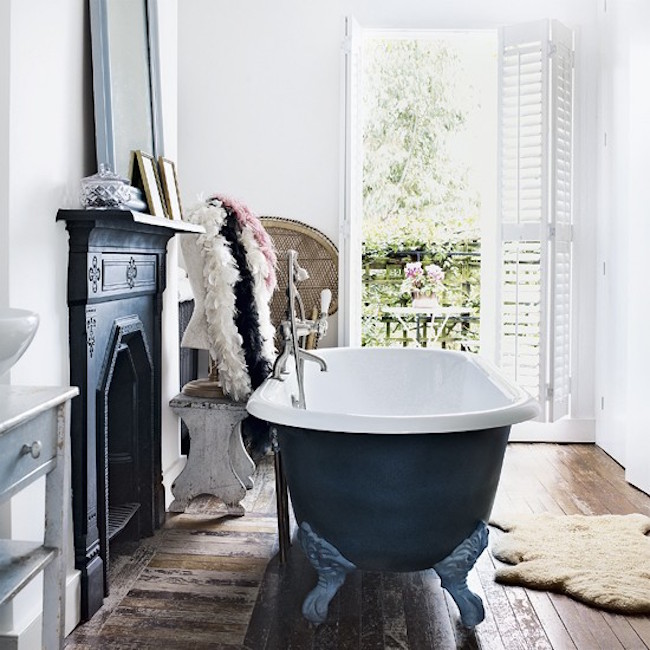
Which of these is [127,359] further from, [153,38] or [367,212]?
[367,212]

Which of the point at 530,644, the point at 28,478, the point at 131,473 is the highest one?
the point at 28,478

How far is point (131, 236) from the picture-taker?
112 inches

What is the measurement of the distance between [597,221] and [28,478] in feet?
13.7

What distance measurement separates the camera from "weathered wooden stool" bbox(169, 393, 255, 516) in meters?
3.48

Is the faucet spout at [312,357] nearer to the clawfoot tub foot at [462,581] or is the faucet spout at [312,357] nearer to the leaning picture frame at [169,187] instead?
the leaning picture frame at [169,187]

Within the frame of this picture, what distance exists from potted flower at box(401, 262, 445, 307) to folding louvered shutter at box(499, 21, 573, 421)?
124 centimetres

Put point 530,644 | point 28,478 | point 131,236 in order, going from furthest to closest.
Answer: point 131,236, point 530,644, point 28,478

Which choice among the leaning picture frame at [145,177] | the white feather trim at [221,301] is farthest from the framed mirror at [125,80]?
the white feather trim at [221,301]

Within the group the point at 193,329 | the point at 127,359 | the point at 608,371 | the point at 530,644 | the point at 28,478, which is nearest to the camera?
the point at 28,478

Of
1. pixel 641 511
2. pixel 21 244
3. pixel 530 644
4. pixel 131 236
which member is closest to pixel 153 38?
pixel 131 236

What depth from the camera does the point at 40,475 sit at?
173 centimetres

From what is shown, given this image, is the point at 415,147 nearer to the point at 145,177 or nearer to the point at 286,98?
the point at 286,98

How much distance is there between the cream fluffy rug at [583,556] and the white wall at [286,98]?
180cm

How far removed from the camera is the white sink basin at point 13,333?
4.75 ft
